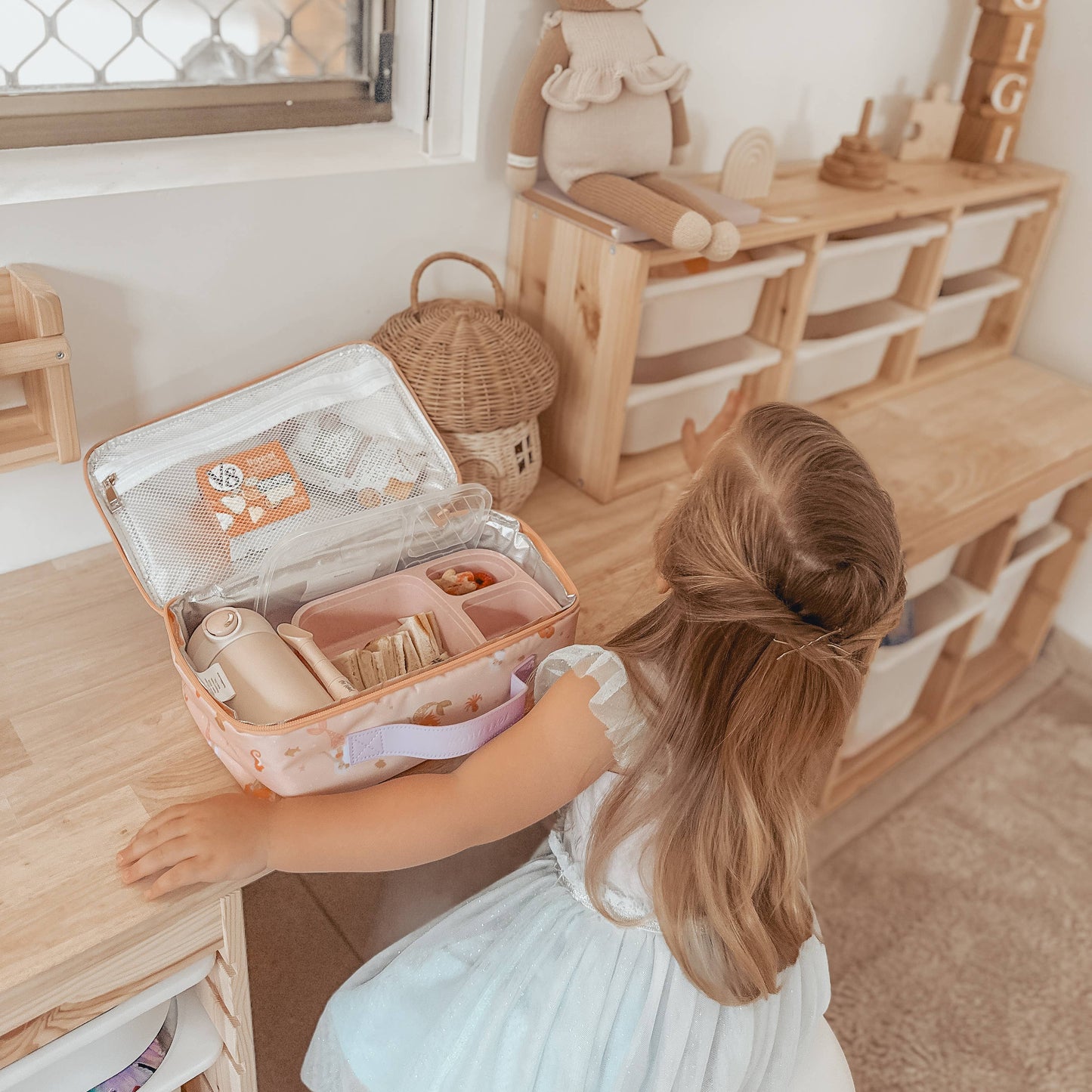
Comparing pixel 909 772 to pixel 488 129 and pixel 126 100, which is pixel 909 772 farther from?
pixel 126 100

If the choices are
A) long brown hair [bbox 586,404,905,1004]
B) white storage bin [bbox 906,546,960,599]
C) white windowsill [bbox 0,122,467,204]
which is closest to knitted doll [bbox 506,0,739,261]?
white windowsill [bbox 0,122,467,204]

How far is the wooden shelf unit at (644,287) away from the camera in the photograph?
1.23 m

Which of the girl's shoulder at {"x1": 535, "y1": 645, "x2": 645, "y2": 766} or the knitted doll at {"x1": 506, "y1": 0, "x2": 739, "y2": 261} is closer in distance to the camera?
the girl's shoulder at {"x1": 535, "y1": 645, "x2": 645, "y2": 766}

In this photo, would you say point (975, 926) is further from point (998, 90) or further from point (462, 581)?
point (998, 90)

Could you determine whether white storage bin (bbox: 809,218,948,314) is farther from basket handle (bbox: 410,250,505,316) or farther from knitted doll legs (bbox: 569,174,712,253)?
basket handle (bbox: 410,250,505,316)

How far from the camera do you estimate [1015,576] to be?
6.46 ft

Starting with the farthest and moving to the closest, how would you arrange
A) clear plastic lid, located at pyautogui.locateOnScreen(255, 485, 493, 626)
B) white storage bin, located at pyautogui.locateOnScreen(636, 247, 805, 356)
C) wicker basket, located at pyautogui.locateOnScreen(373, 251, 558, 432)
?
white storage bin, located at pyautogui.locateOnScreen(636, 247, 805, 356) → wicker basket, located at pyautogui.locateOnScreen(373, 251, 558, 432) → clear plastic lid, located at pyautogui.locateOnScreen(255, 485, 493, 626)

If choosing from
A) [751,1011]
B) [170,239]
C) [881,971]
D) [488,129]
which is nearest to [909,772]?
[881,971]

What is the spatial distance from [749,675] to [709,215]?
0.65m

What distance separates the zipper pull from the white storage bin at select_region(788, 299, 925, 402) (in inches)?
39.4

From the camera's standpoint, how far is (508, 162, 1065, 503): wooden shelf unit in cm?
123

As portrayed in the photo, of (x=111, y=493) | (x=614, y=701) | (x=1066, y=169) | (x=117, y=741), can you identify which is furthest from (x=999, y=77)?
(x=117, y=741)

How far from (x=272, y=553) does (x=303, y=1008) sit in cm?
59

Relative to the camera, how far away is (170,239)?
3.41 feet
